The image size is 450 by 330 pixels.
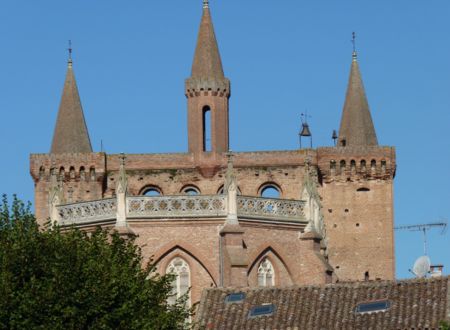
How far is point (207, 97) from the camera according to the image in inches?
3760

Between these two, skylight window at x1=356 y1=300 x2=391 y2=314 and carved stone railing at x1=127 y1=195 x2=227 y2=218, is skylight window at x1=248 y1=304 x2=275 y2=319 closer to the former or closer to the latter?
skylight window at x1=356 y1=300 x2=391 y2=314

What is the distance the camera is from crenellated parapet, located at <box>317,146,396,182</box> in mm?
96812

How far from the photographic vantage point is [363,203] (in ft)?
317

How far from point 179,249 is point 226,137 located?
17.0 m

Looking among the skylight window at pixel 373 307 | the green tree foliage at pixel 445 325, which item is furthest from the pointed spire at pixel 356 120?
the green tree foliage at pixel 445 325

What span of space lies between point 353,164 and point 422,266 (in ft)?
70.2

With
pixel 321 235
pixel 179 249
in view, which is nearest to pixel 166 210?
pixel 179 249

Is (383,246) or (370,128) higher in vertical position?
(370,128)

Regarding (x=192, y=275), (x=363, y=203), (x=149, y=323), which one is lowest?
(x=149, y=323)

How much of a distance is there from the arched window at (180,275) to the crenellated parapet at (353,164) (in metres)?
18.6

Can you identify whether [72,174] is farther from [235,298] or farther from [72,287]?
[72,287]

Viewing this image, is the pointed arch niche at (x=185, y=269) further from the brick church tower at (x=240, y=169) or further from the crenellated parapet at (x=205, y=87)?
the crenellated parapet at (x=205, y=87)

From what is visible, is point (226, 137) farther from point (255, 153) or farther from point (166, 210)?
point (166, 210)

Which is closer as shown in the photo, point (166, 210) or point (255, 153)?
point (166, 210)
